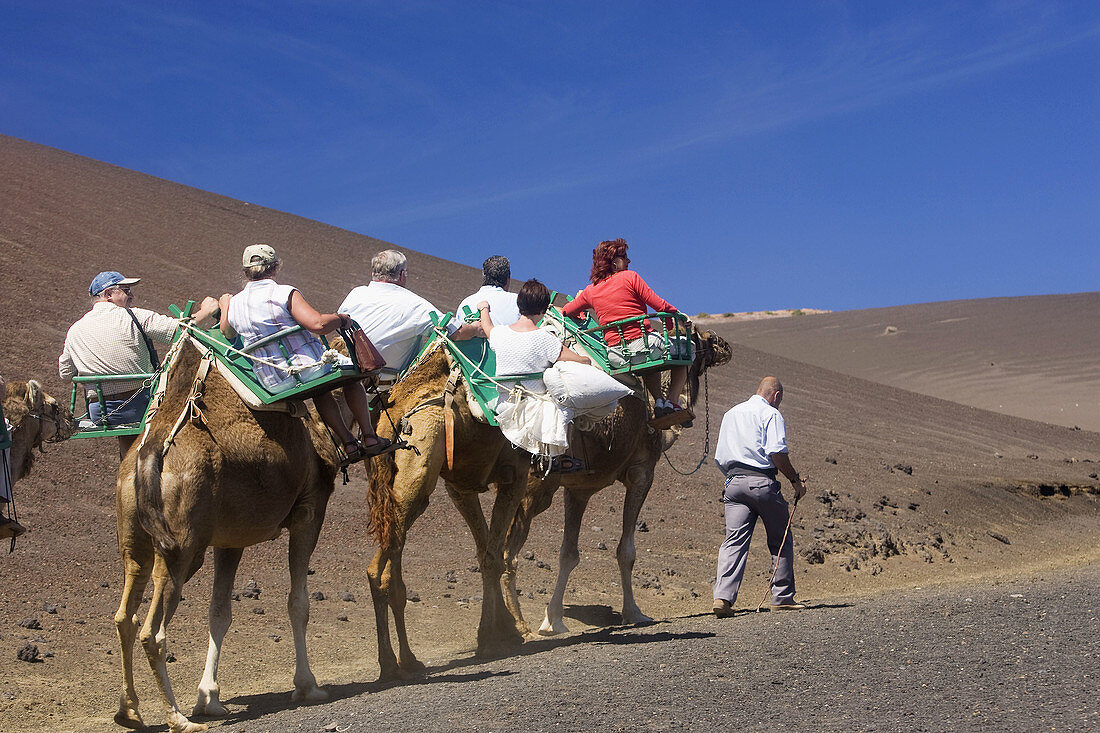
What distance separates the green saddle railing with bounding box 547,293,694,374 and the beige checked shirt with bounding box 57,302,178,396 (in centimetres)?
355

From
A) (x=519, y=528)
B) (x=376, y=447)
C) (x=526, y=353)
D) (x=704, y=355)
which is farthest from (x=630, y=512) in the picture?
(x=376, y=447)

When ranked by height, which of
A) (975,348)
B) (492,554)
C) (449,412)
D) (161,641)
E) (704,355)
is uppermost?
(975,348)

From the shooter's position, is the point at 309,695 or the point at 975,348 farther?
the point at 975,348

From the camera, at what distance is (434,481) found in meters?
8.85

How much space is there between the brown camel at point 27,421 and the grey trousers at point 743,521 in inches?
225

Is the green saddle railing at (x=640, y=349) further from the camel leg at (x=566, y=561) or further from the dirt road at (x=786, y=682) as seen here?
the dirt road at (x=786, y=682)

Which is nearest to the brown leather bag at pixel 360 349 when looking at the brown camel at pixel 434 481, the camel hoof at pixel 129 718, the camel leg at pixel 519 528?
the brown camel at pixel 434 481

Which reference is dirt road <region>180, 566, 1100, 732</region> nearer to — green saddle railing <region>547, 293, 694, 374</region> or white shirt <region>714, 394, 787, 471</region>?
white shirt <region>714, 394, 787, 471</region>

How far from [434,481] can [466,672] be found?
1.43 metres

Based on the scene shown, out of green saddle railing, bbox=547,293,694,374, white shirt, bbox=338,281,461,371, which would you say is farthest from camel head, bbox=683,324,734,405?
white shirt, bbox=338,281,461,371

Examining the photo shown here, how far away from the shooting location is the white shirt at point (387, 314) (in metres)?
8.80

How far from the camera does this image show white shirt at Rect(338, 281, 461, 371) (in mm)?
8805

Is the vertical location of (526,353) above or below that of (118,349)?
below

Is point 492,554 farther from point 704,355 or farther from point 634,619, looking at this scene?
point 704,355
